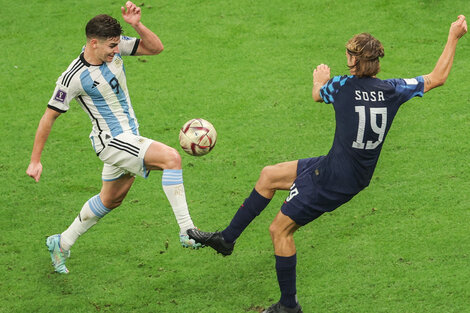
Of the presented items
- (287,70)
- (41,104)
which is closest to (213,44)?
(287,70)

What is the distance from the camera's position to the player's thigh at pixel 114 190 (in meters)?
6.80

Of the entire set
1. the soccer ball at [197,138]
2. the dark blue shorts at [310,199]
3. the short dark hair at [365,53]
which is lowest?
the dark blue shorts at [310,199]

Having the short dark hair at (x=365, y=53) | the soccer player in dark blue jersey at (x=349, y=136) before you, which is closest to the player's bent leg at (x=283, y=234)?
the soccer player in dark blue jersey at (x=349, y=136)

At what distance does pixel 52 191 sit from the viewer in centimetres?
816

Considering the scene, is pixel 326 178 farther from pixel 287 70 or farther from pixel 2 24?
pixel 2 24

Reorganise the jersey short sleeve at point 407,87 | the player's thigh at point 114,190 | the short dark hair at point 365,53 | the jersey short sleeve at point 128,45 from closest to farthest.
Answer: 1. the short dark hair at point 365,53
2. the jersey short sleeve at point 407,87
3. the jersey short sleeve at point 128,45
4. the player's thigh at point 114,190

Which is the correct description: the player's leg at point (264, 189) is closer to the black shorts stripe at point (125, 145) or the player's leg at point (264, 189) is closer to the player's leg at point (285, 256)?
the player's leg at point (285, 256)

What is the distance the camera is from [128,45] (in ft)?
21.8

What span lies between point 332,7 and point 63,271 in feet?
21.9

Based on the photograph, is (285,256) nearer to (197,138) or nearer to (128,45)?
(197,138)

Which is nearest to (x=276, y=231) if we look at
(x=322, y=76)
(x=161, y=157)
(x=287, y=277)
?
(x=287, y=277)

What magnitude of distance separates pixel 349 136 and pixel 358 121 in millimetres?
137

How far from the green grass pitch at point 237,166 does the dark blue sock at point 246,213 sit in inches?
22.3

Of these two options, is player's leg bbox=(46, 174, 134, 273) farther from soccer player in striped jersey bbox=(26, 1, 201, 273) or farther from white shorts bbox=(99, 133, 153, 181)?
white shorts bbox=(99, 133, 153, 181)
